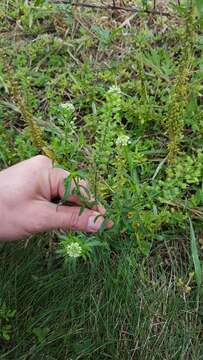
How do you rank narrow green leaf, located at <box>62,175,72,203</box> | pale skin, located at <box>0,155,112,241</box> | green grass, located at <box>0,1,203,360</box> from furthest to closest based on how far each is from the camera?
green grass, located at <box>0,1,203,360</box> → pale skin, located at <box>0,155,112,241</box> → narrow green leaf, located at <box>62,175,72,203</box>

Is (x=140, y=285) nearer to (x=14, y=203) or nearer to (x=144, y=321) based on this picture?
(x=144, y=321)

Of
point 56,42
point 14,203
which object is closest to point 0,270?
point 14,203

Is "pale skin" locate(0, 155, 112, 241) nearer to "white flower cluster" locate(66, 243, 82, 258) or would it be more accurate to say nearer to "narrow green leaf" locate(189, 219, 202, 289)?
"white flower cluster" locate(66, 243, 82, 258)

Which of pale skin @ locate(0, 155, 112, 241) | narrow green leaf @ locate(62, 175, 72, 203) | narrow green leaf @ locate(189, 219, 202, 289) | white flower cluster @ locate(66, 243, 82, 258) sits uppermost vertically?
narrow green leaf @ locate(62, 175, 72, 203)

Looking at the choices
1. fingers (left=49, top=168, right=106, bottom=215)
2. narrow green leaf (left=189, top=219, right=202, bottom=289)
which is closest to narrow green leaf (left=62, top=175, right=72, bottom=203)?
fingers (left=49, top=168, right=106, bottom=215)

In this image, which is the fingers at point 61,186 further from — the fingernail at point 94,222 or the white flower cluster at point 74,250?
the white flower cluster at point 74,250

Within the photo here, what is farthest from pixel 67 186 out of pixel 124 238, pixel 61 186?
pixel 124 238
